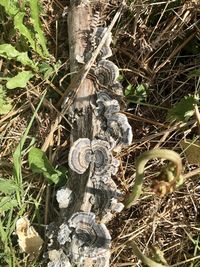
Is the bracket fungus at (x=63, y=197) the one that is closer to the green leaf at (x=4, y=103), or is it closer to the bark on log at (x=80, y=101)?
the bark on log at (x=80, y=101)

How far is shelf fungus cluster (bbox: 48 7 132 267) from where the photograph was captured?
2.11 meters

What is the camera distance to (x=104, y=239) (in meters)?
2.09

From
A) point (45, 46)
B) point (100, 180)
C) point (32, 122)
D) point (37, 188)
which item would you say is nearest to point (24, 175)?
point (37, 188)

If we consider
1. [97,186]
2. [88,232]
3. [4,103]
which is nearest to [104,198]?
[97,186]

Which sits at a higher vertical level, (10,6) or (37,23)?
(10,6)

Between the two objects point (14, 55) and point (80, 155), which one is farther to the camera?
point (14, 55)

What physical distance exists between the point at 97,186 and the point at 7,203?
0.50 m

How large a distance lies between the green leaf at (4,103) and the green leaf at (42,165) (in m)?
0.33

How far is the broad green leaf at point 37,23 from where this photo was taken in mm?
2414

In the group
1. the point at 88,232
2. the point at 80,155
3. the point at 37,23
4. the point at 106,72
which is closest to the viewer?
the point at 88,232

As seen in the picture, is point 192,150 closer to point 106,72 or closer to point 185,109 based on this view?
point 185,109

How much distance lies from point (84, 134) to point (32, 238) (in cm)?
59

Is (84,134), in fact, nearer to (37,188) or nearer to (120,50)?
(37,188)

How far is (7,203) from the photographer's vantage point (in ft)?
7.62
